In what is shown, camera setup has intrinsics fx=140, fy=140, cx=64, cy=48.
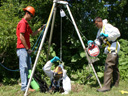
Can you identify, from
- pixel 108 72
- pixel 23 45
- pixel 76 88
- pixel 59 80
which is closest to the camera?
pixel 23 45

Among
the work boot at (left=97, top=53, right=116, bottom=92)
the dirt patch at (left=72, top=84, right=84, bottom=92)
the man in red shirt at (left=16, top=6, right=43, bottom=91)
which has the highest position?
the man in red shirt at (left=16, top=6, right=43, bottom=91)

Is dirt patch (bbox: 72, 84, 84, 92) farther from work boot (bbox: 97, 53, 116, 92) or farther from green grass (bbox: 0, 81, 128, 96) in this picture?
work boot (bbox: 97, 53, 116, 92)

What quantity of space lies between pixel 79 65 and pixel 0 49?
2911 millimetres

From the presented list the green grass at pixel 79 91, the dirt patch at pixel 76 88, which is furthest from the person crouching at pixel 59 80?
the dirt patch at pixel 76 88

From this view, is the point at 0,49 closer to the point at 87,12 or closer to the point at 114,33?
the point at 114,33

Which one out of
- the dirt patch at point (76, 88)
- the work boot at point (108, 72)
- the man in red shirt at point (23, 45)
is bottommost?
the dirt patch at point (76, 88)

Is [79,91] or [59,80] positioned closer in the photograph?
[59,80]

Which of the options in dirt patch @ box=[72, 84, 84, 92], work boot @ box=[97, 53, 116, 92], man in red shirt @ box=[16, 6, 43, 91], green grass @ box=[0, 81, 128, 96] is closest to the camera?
man in red shirt @ box=[16, 6, 43, 91]

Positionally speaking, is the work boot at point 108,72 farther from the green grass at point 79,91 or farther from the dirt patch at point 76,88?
the dirt patch at point 76,88

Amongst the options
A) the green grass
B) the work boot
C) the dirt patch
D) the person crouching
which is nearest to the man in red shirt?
the green grass

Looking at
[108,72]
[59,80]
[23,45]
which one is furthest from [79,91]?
[23,45]

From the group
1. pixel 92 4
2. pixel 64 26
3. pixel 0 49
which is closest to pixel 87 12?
pixel 92 4

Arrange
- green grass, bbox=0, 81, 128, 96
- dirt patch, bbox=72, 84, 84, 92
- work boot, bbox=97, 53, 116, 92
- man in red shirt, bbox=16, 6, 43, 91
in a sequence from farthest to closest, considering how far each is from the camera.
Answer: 1. dirt patch, bbox=72, 84, 84, 92
2. work boot, bbox=97, 53, 116, 92
3. green grass, bbox=0, 81, 128, 96
4. man in red shirt, bbox=16, 6, 43, 91

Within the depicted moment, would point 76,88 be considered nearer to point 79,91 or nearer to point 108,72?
point 79,91
